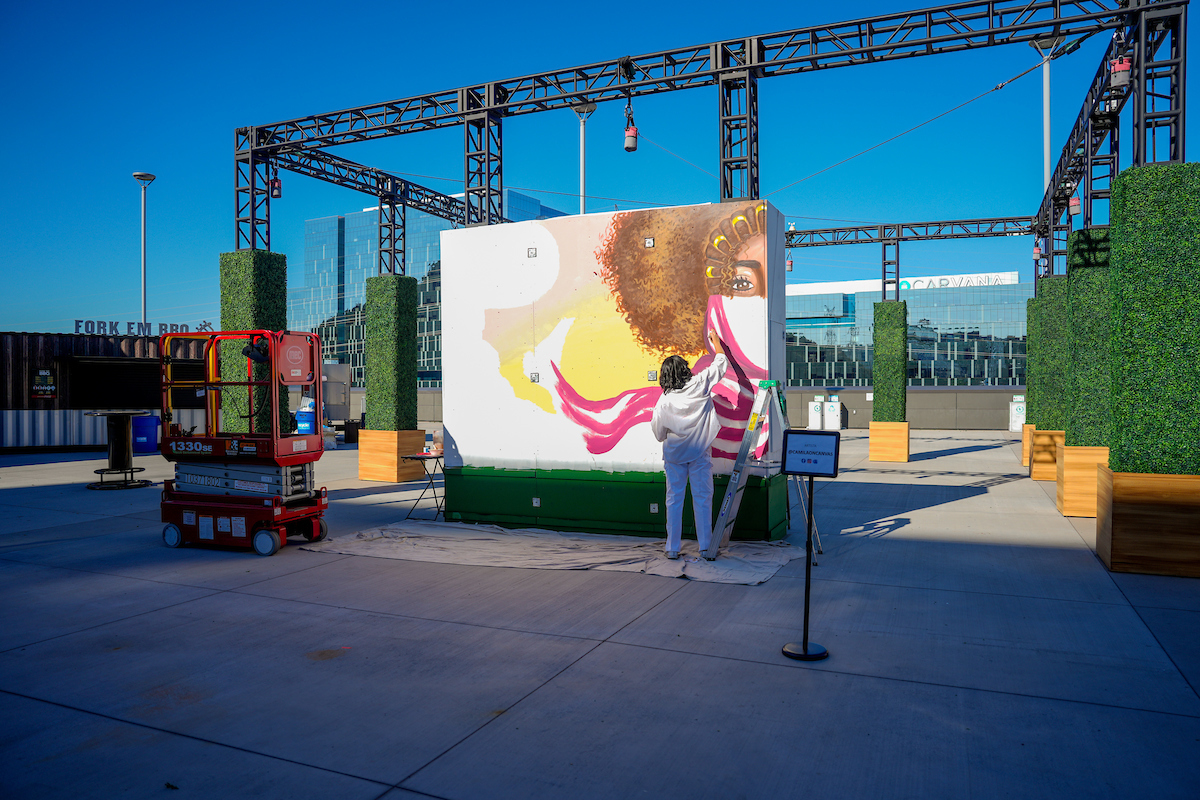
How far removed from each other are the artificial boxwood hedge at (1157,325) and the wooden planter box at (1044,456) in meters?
7.34

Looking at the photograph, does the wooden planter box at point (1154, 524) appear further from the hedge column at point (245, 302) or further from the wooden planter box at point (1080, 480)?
the hedge column at point (245, 302)

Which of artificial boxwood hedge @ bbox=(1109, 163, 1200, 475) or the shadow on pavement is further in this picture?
the shadow on pavement

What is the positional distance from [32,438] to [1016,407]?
3168cm

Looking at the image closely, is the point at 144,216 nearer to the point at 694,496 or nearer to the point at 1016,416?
the point at 694,496

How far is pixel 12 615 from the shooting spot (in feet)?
18.4

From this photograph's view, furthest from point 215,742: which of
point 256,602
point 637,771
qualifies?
point 256,602

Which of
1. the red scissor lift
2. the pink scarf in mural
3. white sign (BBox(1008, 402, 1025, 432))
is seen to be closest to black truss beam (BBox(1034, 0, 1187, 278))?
the pink scarf in mural

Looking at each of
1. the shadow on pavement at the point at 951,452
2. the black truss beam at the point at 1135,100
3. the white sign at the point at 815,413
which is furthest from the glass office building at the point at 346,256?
the black truss beam at the point at 1135,100

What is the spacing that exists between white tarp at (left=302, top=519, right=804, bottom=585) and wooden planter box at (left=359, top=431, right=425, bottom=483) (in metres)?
4.94

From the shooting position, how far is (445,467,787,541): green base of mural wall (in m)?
8.16

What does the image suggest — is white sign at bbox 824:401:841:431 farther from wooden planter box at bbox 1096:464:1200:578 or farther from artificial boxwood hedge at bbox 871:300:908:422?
wooden planter box at bbox 1096:464:1200:578

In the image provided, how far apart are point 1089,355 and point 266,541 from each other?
10581mm

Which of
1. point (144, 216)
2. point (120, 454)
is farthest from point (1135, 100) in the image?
point (144, 216)

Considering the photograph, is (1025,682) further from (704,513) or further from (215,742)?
(215,742)
